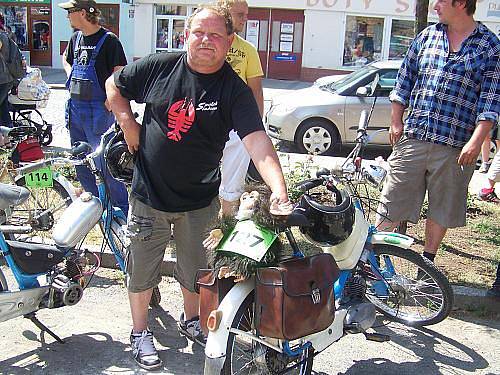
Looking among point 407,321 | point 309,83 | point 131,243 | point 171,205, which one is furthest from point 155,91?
point 309,83

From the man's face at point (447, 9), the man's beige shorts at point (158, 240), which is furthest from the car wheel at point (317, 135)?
the man's beige shorts at point (158, 240)

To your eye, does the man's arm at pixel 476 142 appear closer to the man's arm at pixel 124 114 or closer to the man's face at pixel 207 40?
the man's face at pixel 207 40

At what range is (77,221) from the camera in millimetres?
3768

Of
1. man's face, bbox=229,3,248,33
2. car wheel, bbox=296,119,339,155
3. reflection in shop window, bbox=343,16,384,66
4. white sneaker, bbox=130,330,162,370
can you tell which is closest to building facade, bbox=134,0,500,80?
reflection in shop window, bbox=343,16,384,66

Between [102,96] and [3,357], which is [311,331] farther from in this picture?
[102,96]

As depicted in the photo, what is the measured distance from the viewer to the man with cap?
16.7ft

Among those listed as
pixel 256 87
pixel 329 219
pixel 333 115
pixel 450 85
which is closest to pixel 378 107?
pixel 333 115

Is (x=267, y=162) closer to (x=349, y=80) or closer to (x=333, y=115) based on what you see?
(x=333, y=115)

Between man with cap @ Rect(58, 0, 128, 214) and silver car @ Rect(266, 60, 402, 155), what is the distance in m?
5.27

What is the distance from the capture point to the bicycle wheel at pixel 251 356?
9.52 ft

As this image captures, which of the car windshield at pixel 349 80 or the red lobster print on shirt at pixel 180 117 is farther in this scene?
the car windshield at pixel 349 80

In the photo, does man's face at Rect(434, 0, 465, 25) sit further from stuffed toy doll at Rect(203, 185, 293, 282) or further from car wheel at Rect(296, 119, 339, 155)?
car wheel at Rect(296, 119, 339, 155)

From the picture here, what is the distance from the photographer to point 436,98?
418 cm

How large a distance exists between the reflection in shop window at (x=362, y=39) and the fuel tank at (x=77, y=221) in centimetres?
2011
